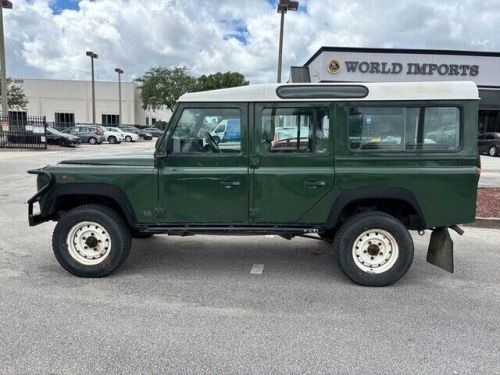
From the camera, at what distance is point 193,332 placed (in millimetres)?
3658

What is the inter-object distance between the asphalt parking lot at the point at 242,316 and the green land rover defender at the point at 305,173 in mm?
444

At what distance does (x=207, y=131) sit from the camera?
15.3 ft

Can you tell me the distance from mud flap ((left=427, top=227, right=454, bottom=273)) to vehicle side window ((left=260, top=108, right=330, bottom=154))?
1.60 m

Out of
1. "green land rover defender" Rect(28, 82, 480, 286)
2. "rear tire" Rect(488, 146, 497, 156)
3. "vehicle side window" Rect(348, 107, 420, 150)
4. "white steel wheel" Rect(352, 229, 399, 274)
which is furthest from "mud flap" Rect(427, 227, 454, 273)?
"rear tire" Rect(488, 146, 497, 156)

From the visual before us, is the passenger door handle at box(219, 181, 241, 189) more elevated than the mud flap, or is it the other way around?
the passenger door handle at box(219, 181, 241, 189)

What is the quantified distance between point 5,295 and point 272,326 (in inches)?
104

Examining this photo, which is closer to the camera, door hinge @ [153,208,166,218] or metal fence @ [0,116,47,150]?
door hinge @ [153,208,166,218]

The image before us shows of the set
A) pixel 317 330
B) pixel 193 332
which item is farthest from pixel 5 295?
pixel 317 330

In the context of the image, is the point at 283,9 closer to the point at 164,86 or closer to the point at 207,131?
the point at 207,131

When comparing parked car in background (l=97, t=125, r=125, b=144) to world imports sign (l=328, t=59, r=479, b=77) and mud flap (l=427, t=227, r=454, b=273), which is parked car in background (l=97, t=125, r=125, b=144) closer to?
world imports sign (l=328, t=59, r=479, b=77)

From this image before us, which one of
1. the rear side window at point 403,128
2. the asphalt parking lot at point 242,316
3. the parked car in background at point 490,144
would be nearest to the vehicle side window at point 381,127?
the rear side window at point 403,128

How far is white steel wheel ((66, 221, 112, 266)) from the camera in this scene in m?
4.84

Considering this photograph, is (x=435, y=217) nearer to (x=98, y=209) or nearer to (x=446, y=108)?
(x=446, y=108)

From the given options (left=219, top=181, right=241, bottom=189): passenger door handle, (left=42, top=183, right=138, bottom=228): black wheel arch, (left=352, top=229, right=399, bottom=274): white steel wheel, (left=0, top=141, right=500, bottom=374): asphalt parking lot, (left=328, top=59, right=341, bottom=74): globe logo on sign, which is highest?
(left=328, top=59, right=341, bottom=74): globe logo on sign
